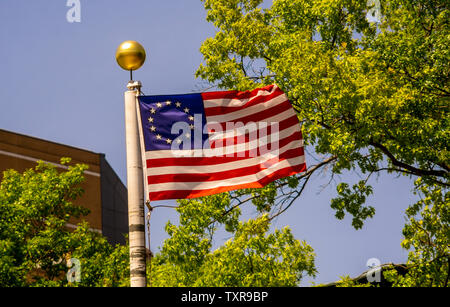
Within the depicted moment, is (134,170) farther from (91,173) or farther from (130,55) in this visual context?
(91,173)

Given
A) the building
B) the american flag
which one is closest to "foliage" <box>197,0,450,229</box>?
the american flag

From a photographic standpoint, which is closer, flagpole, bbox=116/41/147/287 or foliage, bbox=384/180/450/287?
flagpole, bbox=116/41/147/287

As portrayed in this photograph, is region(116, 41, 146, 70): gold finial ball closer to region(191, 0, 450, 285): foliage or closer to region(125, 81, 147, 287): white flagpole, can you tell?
region(125, 81, 147, 287): white flagpole

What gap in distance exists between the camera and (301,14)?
22.2 m

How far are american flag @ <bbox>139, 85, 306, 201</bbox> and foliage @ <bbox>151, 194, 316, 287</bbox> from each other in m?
9.58

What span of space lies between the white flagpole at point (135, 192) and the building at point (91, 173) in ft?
123

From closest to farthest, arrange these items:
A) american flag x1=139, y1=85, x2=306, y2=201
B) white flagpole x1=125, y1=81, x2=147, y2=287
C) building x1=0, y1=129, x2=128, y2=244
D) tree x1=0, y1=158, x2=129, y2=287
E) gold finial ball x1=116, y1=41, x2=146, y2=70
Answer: white flagpole x1=125, y1=81, x2=147, y2=287, gold finial ball x1=116, y1=41, x2=146, y2=70, american flag x1=139, y1=85, x2=306, y2=201, tree x1=0, y1=158, x2=129, y2=287, building x1=0, y1=129, x2=128, y2=244

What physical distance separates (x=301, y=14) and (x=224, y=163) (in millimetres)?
11762

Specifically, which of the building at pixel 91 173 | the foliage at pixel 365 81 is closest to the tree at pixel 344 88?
the foliage at pixel 365 81

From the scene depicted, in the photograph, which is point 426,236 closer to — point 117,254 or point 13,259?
point 117,254

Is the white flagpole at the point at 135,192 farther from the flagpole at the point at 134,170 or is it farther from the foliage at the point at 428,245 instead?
the foliage at the point at 428,245

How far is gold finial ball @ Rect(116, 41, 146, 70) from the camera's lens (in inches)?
407

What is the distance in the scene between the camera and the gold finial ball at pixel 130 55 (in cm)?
1034
